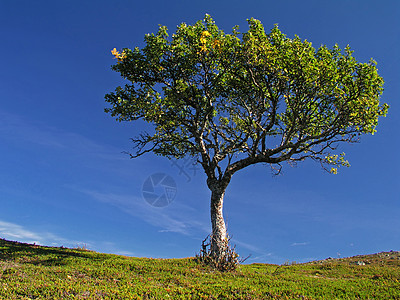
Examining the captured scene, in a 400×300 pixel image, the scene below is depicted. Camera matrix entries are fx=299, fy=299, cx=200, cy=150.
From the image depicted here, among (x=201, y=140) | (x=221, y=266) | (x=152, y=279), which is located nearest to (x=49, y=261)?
(x=152, y=279)

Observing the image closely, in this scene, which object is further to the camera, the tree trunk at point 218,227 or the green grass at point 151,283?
the tree trunk at point 218,227

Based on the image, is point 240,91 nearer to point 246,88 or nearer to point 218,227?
point 246,88

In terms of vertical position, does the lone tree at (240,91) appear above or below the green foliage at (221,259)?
above

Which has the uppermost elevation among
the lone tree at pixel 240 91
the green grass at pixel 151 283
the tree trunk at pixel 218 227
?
the lone tree at pixel 240 91

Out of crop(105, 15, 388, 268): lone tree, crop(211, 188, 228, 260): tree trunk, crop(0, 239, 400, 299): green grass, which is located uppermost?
crop(105, 15, 388, 268): lone tree

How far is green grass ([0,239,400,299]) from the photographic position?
13.3 meters

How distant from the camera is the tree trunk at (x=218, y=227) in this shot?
69.0 feet

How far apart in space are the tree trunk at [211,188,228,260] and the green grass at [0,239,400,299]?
162 cm

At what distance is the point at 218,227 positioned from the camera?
21641 millimetres

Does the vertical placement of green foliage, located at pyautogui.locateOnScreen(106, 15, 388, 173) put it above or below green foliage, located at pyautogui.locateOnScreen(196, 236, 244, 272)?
above

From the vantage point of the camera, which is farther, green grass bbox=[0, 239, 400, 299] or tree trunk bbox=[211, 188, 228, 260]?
tree trunk bbox=[211, 188, 228, 260]

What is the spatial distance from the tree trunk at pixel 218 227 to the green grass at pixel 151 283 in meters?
1.62

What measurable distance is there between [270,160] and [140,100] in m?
10.9

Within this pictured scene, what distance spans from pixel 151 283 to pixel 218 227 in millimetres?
7444
